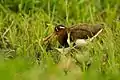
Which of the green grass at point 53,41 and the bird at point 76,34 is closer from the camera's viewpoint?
the green grass at point 53,41

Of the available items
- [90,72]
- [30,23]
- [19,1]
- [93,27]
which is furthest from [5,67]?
[19,1]

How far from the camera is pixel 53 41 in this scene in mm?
4625

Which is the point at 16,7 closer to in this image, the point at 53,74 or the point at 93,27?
the point at 93,27

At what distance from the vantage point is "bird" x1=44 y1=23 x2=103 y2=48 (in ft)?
14.7

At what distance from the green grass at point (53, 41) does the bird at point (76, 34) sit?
0.24ft

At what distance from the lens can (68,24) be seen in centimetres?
528

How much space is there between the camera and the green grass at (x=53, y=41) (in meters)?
3.63

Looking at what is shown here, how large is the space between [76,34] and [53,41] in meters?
0.23

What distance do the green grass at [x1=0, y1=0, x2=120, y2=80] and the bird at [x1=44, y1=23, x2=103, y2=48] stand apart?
73 millimetres

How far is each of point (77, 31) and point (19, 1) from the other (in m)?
1.28

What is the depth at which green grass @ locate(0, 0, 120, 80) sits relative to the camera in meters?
3.63

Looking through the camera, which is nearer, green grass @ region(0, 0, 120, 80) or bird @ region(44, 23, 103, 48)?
green grass @ region(0, 0, 120, 80)

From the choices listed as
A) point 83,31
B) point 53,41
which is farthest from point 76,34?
point 53,41

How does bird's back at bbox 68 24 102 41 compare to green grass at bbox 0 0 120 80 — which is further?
bird's back at bbox 68 24 102 41
